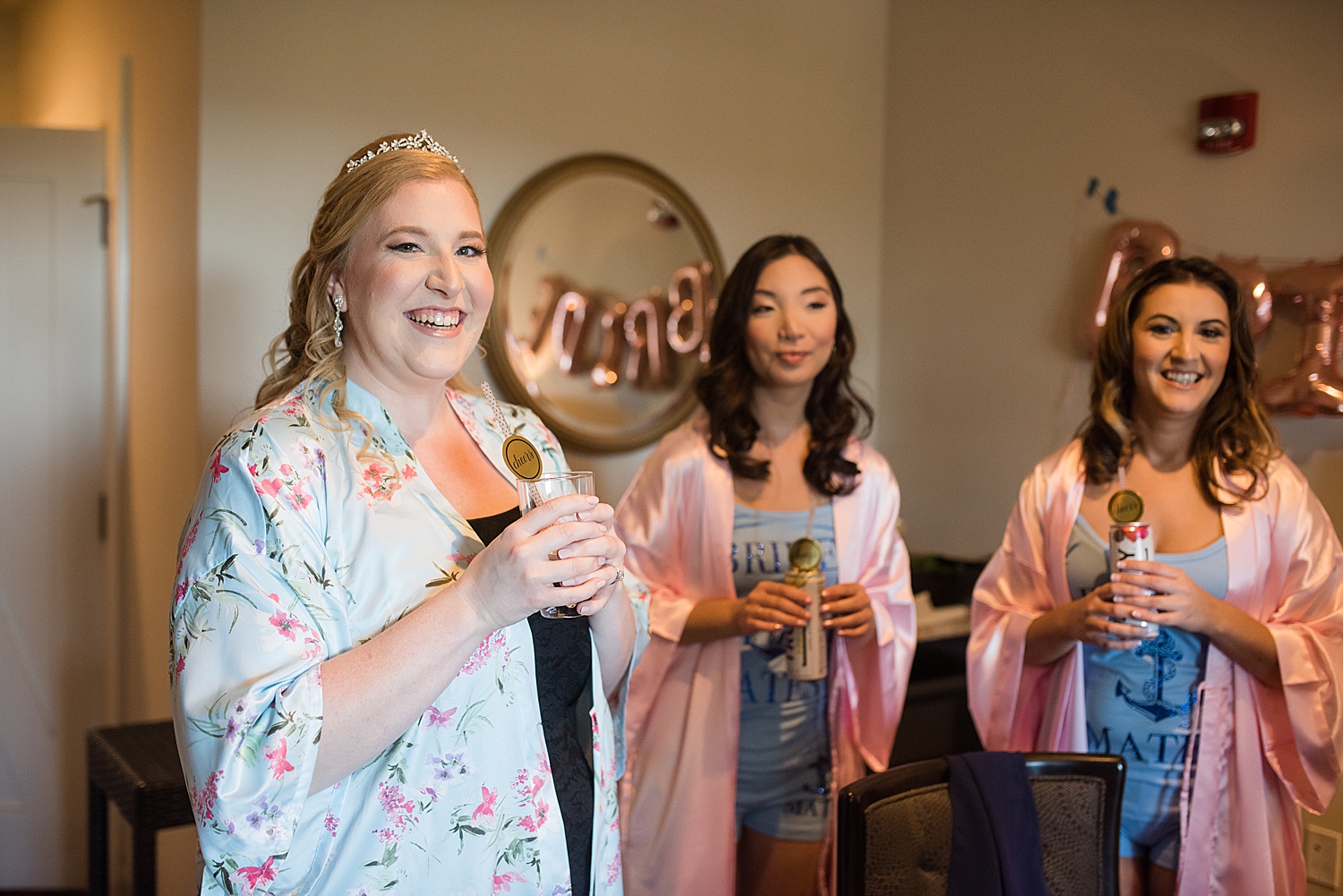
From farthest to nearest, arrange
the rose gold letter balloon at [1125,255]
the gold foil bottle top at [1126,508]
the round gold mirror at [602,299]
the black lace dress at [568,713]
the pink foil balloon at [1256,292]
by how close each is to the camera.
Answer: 1. the round gold mirror at [602,299]
2. the rose gold letter balloon at [1125,255]
3. the pink foil balloon at [1256,292]
4. the gold foil bottle top at [1126,508]
5. the black lace dress at [568,713]

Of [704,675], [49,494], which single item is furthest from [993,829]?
[49,494]

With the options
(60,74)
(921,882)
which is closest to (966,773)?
(921,882)

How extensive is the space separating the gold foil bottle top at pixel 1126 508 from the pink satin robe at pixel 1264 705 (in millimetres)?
216

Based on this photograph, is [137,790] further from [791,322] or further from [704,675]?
[791,322]

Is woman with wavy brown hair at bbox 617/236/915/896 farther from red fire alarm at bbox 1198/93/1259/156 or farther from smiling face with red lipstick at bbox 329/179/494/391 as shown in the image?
red fire alarm at bbox 1198/93/1259/156

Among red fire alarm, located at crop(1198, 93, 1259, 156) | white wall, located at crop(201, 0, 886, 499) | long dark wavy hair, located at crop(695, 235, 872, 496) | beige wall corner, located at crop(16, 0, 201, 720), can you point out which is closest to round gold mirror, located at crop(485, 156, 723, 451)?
white wall, located at crop(201, 0, 886, 499)

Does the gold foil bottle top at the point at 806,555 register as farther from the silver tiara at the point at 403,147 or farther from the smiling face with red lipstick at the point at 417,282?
the silver tiara at the point at 403,147

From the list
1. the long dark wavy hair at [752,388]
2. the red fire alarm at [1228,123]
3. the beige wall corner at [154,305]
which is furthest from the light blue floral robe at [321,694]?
the red fire alarm at [1228,123]

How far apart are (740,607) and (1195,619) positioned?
0.81 m

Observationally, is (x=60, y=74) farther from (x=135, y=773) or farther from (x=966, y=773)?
(x=966, y=773)

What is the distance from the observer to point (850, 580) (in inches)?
87.7

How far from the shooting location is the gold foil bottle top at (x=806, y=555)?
1.98 metres

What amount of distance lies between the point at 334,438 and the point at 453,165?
1.32 ft

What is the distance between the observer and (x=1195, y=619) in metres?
1.79
